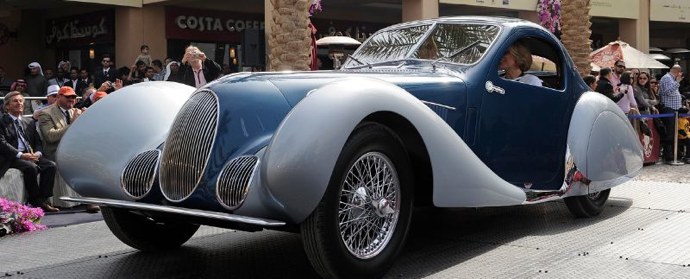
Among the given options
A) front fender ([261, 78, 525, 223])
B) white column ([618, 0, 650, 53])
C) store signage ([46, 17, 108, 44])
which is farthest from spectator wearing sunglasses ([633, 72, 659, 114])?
store signage ([46, 17, 108, 44])

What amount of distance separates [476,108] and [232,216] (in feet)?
7.01

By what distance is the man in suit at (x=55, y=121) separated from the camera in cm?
856

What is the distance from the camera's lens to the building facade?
21.1 meters

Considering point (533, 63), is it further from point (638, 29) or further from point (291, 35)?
point (638, 29)

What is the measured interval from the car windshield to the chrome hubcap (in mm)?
1602

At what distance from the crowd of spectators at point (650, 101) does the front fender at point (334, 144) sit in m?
7.30

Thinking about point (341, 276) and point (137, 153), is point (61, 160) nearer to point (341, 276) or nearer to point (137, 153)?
point (137, 153)

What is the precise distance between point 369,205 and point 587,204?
2895mm

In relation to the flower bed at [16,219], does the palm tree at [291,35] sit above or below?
above

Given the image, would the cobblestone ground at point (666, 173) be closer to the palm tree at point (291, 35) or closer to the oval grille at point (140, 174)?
the palm tree at point (291, 35)

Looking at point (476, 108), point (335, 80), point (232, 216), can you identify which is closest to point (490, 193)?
point (476, 108)

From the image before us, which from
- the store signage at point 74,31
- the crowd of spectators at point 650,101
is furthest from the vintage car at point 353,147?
the store signage at point 74,31

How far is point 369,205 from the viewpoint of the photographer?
423cm

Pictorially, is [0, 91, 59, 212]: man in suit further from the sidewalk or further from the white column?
the white column
